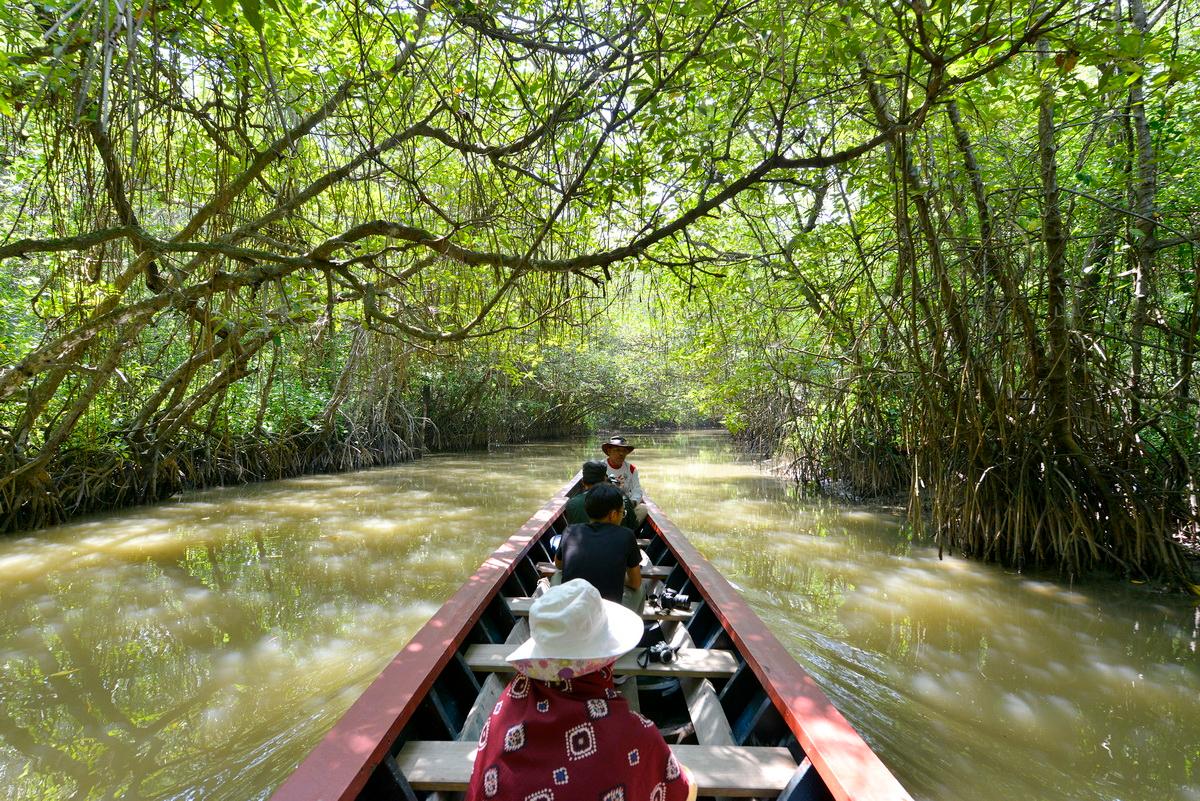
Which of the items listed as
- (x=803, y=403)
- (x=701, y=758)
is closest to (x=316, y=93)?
(x=701, y=758)

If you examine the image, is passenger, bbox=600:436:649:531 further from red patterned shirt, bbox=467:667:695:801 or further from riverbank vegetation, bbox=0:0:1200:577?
red patterned shirt, bbox=467:667:695:801

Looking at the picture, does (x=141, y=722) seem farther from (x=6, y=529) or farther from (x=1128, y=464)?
(x=1128, y=464)

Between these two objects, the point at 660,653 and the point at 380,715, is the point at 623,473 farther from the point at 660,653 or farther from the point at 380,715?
the point at 380,715

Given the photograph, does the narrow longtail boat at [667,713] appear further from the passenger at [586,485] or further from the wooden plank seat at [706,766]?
the passenger at [586,485]

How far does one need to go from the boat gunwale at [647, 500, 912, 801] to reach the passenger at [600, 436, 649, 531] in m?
1.41

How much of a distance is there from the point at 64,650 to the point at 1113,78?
747cm

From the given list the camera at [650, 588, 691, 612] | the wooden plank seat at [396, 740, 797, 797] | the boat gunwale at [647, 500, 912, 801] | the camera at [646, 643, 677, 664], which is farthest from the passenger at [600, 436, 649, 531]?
the wooden plank seat at [396, 740, 797, 797]

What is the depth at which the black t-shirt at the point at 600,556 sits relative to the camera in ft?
8.77

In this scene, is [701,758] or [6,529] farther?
[6,529]

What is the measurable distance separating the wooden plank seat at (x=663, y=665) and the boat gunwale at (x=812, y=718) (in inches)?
4.8

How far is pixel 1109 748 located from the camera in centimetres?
303

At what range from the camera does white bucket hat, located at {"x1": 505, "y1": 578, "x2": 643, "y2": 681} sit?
4.19 feet

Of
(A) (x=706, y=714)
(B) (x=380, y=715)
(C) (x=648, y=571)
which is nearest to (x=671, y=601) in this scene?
(A) (x=706, y=714)

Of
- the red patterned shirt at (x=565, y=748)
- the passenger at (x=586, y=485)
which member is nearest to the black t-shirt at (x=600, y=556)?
the passenger at (x=586, y=485)
